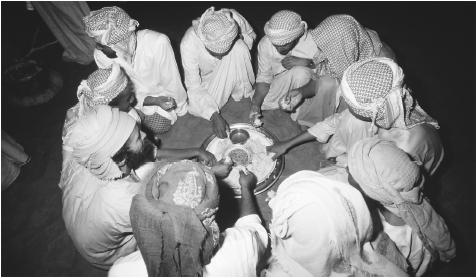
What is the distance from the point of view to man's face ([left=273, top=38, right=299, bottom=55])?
3998 mm

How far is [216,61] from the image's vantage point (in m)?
4.40

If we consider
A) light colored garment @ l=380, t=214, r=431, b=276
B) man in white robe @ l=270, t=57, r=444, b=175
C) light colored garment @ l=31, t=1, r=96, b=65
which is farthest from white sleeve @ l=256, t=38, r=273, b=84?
light colored garment @ l=31, t=1, r=96, b=65

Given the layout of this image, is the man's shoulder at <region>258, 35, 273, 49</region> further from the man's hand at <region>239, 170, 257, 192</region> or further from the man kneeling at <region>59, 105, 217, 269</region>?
the man kneeling at <region>59, 105, 217, 269</region>

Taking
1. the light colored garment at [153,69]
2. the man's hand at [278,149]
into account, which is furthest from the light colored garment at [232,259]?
the light colored garment at [153,69]

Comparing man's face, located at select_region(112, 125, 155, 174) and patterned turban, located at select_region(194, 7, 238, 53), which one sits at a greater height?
patterned turban, located at select_region(194, 7, 238, 53)

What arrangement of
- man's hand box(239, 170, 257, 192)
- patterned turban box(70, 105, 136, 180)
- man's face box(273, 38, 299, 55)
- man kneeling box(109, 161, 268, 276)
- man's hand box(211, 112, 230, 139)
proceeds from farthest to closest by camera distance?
man's face box(273, 38, 299, 55) → man's hand box(211, 112, 230, 139) → man's hand box(239, 170, 257, 192) → patterned turban box(70, 105, 136, 180) → man kneeling box(109, 161, 268, 276)

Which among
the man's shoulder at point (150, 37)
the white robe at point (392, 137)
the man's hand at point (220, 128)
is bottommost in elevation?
the man's hand at point (220, 128)

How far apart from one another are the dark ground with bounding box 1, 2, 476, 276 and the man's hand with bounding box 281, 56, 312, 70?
2.96 ft

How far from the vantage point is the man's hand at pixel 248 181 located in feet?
10.3

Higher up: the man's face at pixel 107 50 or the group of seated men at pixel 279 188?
the man's face at pixel 107 50

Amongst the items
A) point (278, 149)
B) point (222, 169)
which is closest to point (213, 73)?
point (278, 149)

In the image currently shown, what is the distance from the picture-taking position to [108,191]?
249 cm

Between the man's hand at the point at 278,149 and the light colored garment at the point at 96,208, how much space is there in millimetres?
1536

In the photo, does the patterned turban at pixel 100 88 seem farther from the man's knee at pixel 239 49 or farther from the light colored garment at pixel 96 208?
the man's knee at pixel 239 49
